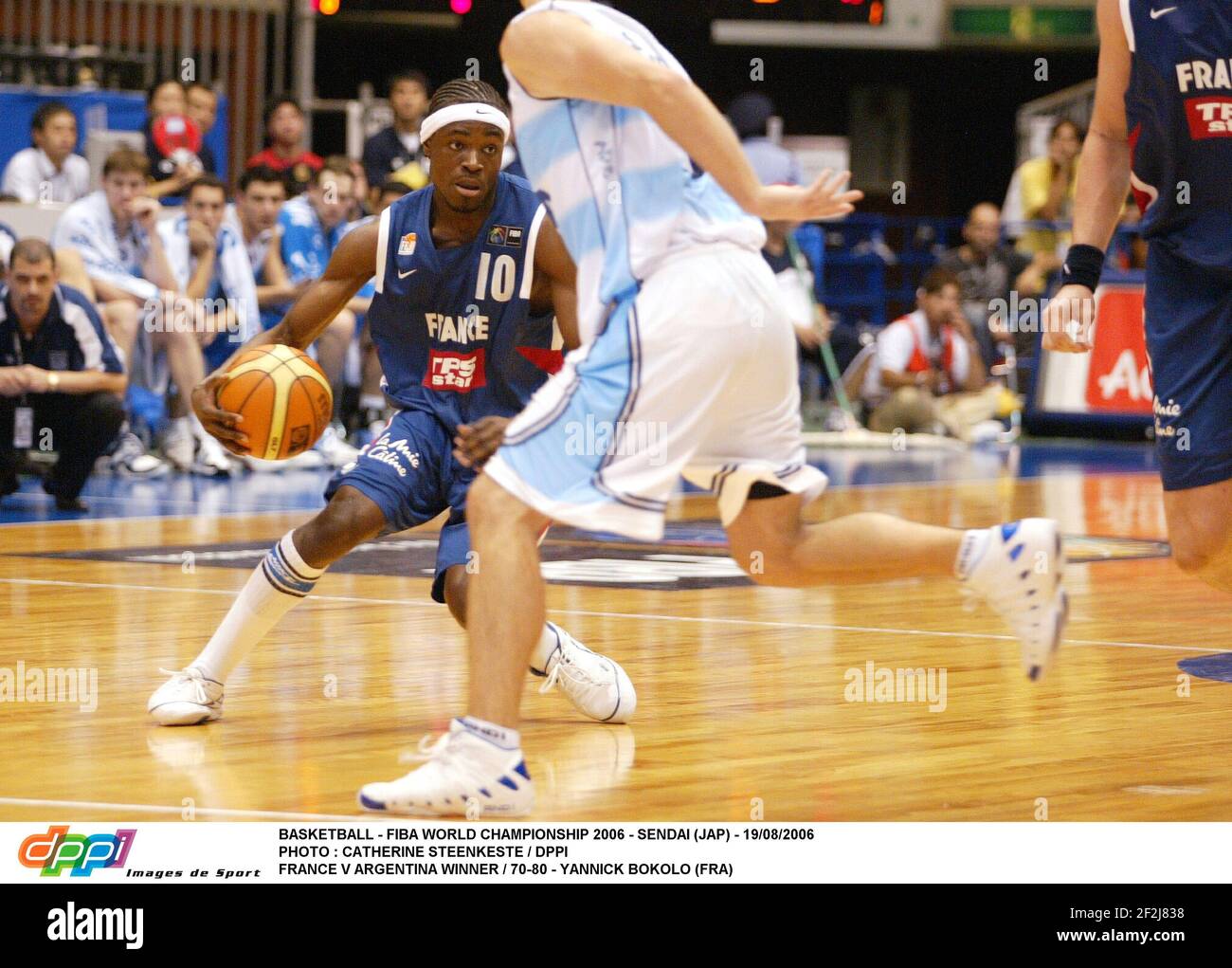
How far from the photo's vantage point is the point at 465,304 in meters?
5.75

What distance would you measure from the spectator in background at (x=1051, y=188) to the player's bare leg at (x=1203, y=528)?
45.4 ft

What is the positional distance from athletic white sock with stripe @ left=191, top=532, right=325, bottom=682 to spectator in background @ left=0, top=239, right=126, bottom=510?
6.09 meters

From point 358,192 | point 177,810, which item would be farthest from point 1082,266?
point 358,192

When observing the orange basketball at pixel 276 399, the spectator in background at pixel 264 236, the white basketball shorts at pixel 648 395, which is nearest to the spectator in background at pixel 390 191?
the spectator in background at pixel 264 236

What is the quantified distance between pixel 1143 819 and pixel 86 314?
26.8 feet

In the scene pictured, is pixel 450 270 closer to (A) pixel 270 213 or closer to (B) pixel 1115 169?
(B) pixel 1115 169

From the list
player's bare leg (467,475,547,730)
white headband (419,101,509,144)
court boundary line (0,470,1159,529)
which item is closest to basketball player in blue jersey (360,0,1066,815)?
player's bare leg (467,475,547,730)

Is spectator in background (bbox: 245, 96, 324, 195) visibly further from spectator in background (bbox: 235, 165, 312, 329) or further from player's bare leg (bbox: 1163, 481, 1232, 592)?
player's bare leg (bbox: 1163, 481, 1232, 592)

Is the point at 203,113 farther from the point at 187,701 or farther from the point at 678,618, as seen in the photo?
the point at 187,701

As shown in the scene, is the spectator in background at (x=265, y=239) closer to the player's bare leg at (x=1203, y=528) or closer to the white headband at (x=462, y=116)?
the white headband at (x=462, y=116)

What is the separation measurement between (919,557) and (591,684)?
1123mm

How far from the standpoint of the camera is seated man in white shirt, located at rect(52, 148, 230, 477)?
523 inches

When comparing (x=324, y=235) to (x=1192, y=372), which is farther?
(x=324, y=235)

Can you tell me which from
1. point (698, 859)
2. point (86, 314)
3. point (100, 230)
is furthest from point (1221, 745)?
point (100, 230)
